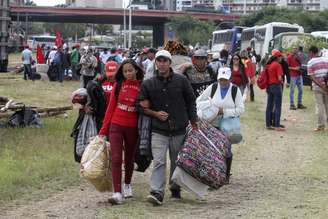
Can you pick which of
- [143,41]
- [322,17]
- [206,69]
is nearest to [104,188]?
[206,69]

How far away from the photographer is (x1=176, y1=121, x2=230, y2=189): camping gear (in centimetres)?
862

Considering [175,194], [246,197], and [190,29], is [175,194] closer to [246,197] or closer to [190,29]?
[246,197]

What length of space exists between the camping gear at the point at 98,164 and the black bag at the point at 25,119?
6.66m

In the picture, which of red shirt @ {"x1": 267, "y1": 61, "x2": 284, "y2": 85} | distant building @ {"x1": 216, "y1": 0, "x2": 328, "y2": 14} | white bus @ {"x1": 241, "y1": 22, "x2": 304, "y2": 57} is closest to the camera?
red shirt @ {"x1": 267, "y1": 61, "x2": 284, "y2": 85}

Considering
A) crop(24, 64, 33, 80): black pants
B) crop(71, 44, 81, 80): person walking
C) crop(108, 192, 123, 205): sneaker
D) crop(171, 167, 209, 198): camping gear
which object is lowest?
crop(24, 64, 33, 80): black pants

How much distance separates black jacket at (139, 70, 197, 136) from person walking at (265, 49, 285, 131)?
26.7 ft

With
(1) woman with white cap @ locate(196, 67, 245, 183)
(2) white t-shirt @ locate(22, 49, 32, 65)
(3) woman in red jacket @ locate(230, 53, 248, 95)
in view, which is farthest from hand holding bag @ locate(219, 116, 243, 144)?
(2) white t-shirt @ locate(22, 49, 32, 65)

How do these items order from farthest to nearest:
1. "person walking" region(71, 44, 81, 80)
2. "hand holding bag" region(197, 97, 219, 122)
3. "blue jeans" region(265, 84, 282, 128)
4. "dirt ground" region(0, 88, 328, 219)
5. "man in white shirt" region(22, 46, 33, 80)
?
"person walking" region(71, 44, 81, 80)
"man in white shirt" region(22, 46, 33, 80)
"blue jeans" region(265, 84, 282, 128)
"hand holding bag" region(197, 97, 219, 122)
"dirt ground" region(0, 88, 328, 219)

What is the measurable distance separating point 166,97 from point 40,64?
1112 inches

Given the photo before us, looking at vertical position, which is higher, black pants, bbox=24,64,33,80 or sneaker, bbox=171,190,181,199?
sneaker, bbox=171,190,181,199

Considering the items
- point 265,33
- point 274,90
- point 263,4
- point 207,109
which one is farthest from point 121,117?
point 263,4

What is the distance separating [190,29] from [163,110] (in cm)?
9101

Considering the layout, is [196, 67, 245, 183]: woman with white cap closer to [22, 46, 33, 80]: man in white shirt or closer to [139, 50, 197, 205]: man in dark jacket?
[139, 50, 197, 205]: man in dark jacket

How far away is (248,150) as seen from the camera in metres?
13.6
